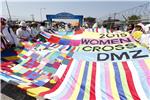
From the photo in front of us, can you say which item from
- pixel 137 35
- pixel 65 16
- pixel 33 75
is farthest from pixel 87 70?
pixel 65 16

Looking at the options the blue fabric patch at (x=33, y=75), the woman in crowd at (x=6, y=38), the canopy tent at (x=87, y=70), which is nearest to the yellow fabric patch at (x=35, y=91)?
the canopy tent at (x=87, y=70)

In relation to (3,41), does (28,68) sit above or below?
below

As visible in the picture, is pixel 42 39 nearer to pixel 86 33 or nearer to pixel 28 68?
pixel 86 33

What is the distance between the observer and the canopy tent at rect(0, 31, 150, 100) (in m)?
3.69

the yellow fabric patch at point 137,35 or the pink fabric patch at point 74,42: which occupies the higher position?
the yellow fabric patch at point 137,35

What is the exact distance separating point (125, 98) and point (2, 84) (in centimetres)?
310

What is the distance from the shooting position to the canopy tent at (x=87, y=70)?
12.1 feet

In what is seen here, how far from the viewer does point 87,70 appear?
14.4 feet

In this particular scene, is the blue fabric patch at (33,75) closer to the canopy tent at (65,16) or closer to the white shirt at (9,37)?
the white shirt at (9,37)

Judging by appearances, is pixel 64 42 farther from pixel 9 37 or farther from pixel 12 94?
pixel 12 94

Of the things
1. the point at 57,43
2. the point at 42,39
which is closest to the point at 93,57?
the point at 57,43

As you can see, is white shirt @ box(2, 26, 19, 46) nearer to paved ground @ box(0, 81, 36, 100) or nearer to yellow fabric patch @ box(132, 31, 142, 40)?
paved ground @ box(0, 81, 36, 100)

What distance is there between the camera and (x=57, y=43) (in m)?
6.75

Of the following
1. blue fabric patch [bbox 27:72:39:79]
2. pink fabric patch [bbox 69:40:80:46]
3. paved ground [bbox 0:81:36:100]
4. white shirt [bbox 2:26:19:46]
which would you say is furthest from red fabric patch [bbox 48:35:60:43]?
blue fabric patch [bbox 27:72:39:79]
